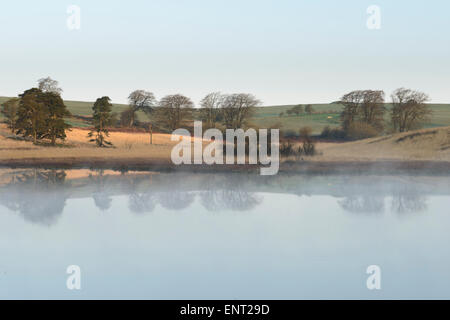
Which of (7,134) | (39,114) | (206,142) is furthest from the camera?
(206,142)

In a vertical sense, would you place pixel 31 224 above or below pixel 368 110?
below

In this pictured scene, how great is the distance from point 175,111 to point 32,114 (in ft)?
61.5

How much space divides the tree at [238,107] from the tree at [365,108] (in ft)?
36.1

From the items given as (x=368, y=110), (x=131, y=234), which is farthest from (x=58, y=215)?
(x=368, y=110)

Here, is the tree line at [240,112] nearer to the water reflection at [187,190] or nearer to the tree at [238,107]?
the tree at [238,107]

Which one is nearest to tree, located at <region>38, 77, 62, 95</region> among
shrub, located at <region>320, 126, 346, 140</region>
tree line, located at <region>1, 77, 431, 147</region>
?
tree line, located at <region>1, 77, 431, 147</region>

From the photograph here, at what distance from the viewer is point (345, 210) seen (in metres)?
14.8

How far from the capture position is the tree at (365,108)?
55397 millimetres

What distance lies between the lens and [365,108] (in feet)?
185

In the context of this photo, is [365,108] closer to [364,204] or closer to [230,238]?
[364,204]

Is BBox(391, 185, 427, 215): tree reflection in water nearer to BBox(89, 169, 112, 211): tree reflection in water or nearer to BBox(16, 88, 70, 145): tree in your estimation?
BBox(89, 169, 112, 211): tree reflection in water

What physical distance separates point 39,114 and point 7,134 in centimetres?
551

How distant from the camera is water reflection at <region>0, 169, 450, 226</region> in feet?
49.7

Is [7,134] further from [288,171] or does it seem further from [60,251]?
[60,251]
